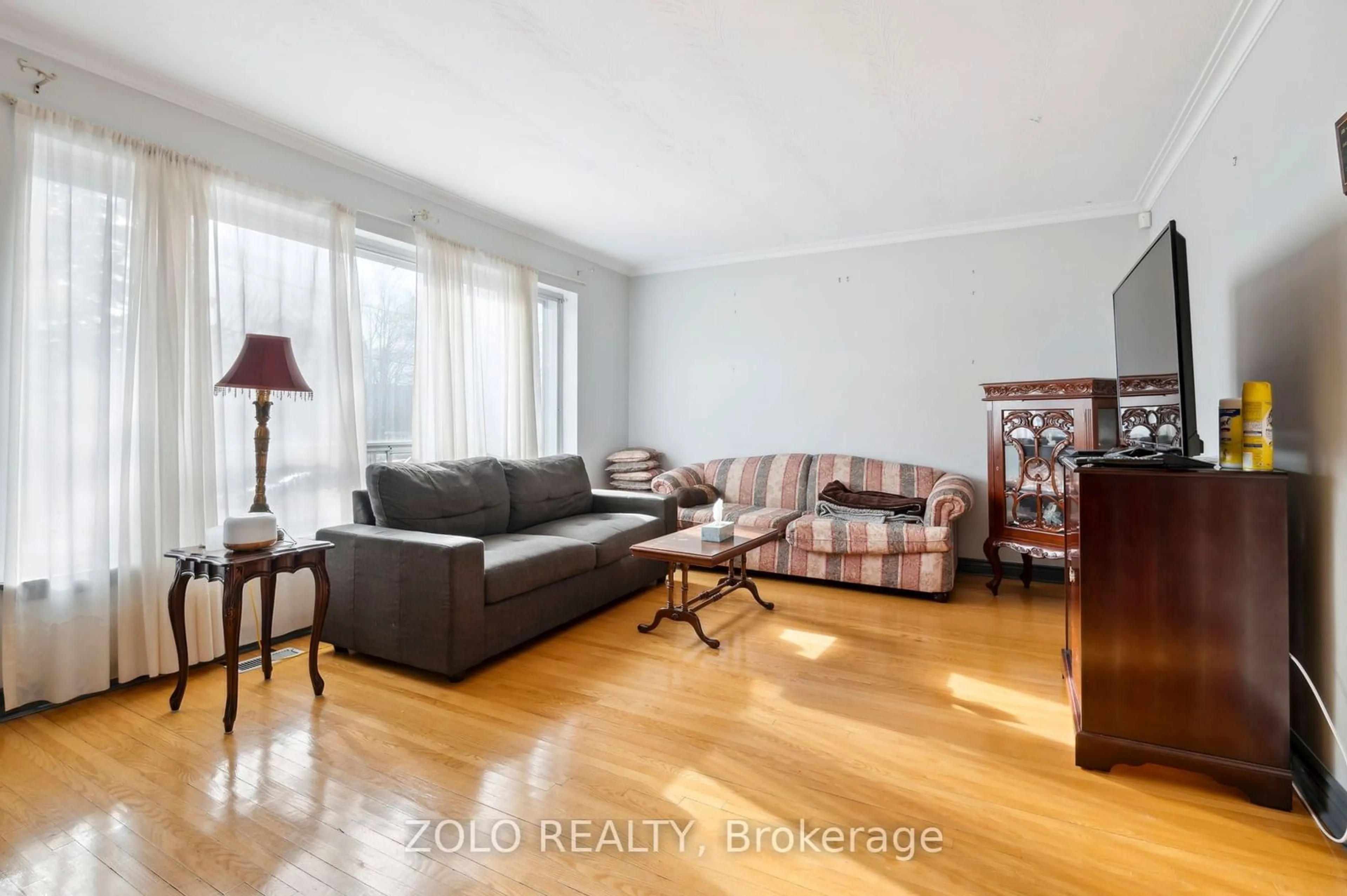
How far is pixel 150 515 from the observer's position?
255cm

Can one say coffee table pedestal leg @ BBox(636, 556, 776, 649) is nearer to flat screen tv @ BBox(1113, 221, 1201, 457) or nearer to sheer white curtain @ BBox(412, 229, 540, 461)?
sheer white curtain @ BBox(412, 229, 540, 461)

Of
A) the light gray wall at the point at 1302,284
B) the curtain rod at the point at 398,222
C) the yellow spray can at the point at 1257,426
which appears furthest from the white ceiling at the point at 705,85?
the yellow spray can at the point at 1257,426

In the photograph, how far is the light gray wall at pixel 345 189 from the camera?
2.35 metres

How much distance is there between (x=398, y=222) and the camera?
3648 mm

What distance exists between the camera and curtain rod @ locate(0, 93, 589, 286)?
223 centimetres

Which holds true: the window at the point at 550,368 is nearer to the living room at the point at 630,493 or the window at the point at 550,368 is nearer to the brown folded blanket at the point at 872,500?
the living room at the point at 630,493

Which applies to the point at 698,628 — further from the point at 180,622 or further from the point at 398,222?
the point at 398,222

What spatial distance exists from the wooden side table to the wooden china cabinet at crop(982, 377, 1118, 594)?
152 inches

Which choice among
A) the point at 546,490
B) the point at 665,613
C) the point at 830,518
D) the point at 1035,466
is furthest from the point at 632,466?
the point at 1035,466

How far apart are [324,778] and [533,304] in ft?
11.3

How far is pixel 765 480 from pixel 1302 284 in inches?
133

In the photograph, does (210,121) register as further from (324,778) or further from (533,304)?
(324,778)

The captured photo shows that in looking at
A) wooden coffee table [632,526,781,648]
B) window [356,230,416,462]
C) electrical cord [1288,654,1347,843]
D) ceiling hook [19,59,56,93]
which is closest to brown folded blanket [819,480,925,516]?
wooden coffee table [632,526,781,648]

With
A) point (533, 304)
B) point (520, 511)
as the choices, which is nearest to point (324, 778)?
point (520, 511)
